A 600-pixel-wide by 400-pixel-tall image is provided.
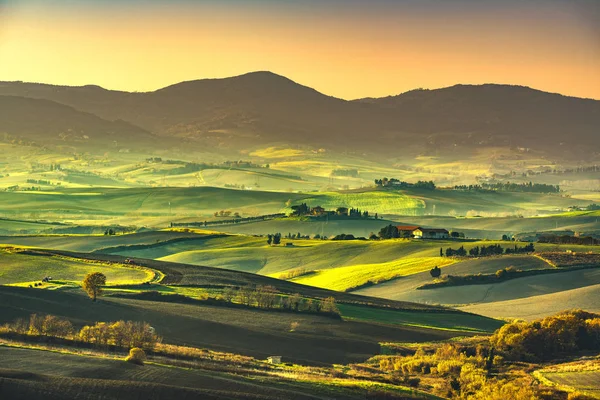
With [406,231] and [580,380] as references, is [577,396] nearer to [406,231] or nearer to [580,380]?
[580,380]

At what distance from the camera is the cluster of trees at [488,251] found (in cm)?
14025

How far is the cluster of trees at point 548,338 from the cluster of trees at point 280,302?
16200mm

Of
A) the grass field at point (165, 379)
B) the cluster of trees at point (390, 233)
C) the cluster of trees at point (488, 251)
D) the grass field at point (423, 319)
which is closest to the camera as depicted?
the grass field at point (165, 379)

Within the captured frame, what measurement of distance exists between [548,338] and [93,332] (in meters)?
30.9

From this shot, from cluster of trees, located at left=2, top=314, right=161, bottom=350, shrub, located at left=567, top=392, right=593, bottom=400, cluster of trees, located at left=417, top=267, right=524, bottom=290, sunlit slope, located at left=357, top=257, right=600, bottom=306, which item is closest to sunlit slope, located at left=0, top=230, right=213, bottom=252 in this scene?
sunlit slope, located at left=357, top=257, right=600, bottom=306

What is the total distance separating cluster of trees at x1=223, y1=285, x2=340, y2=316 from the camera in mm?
87125

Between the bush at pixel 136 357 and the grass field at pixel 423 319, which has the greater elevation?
the bush at pixel 136 357

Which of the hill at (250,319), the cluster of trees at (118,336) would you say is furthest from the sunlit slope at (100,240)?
the cluster of trees at (118,336)

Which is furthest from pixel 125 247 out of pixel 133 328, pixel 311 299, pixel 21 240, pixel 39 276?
pixel 133 328

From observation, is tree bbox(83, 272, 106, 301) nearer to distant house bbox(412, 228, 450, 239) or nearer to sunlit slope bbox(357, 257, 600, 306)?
sunlit slope bbox(357, 257, 600, 306)

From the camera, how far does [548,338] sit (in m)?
74.8

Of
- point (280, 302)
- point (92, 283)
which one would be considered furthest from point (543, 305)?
point (92, 283)

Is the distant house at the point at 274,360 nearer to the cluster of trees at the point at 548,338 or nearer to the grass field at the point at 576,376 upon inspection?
the grass field at the point at 576,376

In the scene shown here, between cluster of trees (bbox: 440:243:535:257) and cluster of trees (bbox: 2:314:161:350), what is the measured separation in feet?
262
